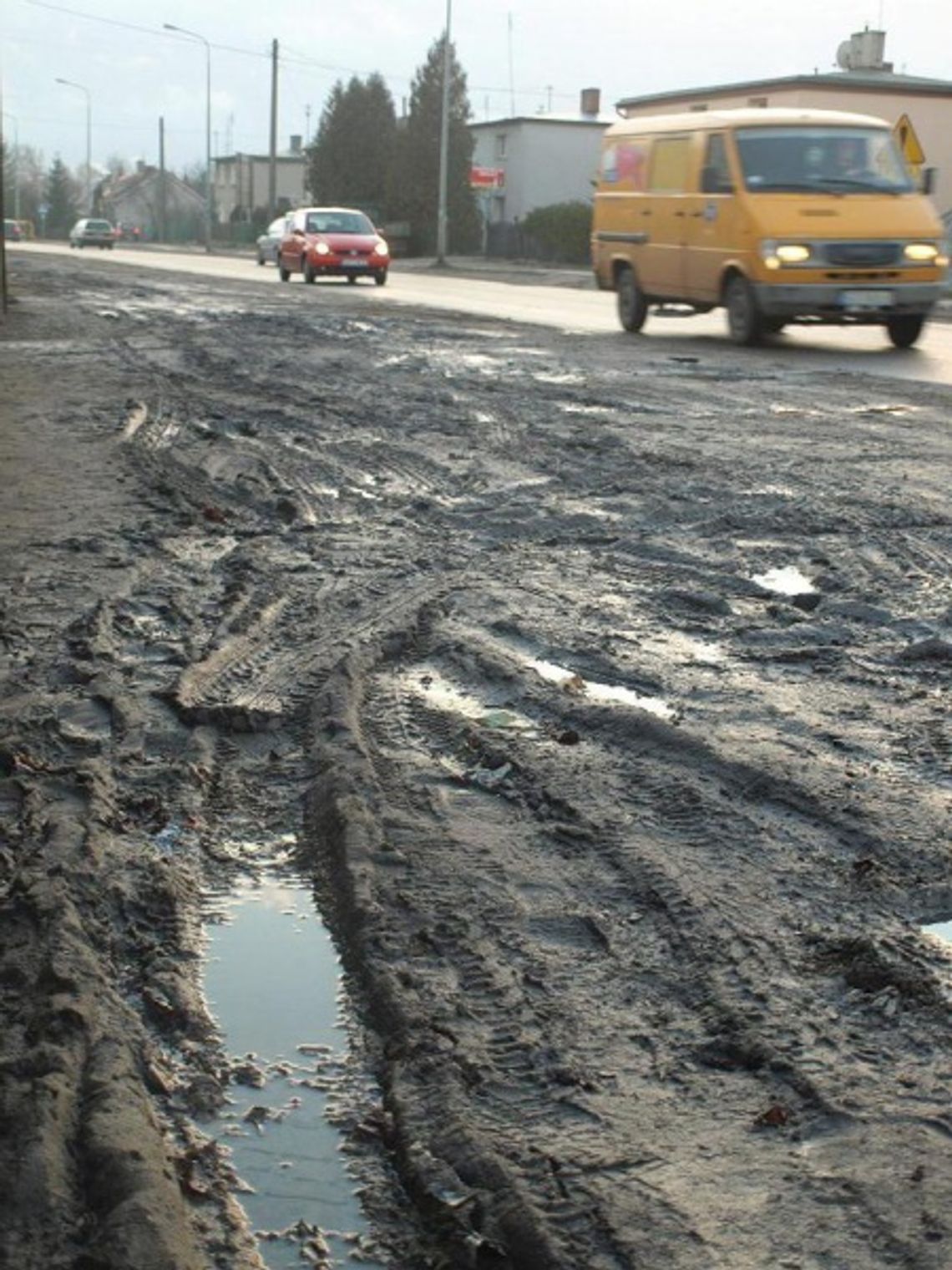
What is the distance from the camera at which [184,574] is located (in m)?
7.64

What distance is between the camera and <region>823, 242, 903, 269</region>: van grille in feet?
63.0

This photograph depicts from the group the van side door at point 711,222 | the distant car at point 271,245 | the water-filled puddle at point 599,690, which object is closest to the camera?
the water-filled puddle at point 599,690

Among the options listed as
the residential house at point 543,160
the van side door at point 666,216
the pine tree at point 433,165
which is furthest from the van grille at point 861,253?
the residential house at point 543,160

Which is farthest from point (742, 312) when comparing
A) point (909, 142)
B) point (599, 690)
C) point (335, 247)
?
point (335, 247)

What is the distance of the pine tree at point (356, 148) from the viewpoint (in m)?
91.9

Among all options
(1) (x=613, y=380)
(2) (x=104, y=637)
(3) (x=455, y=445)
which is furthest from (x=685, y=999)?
(1) (x=613, y=380)

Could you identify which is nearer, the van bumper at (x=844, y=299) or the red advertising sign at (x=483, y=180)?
A: the van bumper at (x=844, y=299)

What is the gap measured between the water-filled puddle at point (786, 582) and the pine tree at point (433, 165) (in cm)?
7417

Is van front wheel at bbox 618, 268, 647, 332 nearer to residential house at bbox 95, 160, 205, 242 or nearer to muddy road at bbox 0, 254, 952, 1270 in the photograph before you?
muddy road at bbox 0, 254, 952, 1270

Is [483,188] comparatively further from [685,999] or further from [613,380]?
[685,999]

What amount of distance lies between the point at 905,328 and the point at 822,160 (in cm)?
189

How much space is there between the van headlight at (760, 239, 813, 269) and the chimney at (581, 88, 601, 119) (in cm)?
7958

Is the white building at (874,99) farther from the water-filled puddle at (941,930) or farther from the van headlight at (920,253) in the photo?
the water-filled puddle at (941,930)

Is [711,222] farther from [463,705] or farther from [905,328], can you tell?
[463,705]
